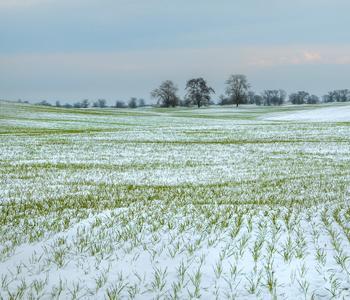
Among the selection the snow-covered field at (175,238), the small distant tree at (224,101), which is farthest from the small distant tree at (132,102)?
the snow-covered field at (175,238)

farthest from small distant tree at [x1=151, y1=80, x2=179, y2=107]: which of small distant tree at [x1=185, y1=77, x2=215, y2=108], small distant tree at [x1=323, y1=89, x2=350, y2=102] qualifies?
small distant tree at [x1=323, y1=89, x2=350, y2=102]

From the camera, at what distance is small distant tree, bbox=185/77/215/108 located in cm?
12962

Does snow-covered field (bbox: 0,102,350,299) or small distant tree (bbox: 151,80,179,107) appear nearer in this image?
snow-covered field (bbox: 0,102,350,299)

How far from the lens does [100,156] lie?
81.6 feet

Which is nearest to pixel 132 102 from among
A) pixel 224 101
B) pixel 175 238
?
pixel 224 101

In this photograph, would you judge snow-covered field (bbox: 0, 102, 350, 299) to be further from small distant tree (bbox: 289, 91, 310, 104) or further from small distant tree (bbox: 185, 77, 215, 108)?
small distant tree (bbox: 289, 91, 310, 104)

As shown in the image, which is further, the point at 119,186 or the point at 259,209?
the point at 119,186

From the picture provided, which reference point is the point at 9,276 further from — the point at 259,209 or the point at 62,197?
the point at 62,197

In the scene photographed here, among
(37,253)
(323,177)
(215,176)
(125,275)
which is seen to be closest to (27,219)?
(37,253)

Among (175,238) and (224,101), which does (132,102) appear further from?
(175,238)

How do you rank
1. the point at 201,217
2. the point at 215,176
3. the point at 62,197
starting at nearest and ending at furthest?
the point at 201,217, the point at 62,197, the point at 215,176

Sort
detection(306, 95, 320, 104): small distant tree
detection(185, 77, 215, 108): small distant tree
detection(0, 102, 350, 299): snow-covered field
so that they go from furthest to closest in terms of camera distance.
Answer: detection(306, 95, 320, 104): small distant tree, detection(185, 77, 215, 108): small distant tree, detection(0, 102, 350, 299): snow-covered field

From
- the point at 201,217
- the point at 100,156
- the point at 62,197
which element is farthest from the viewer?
the point at 100,156

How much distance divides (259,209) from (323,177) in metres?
7.81
